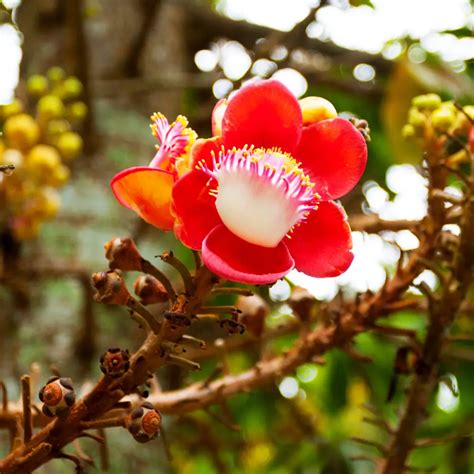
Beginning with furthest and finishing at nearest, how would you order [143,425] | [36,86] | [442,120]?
[36,86]
[442,120]
[143,425]

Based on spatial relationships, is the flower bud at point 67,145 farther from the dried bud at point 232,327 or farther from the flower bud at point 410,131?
the dried bud at point 232,327

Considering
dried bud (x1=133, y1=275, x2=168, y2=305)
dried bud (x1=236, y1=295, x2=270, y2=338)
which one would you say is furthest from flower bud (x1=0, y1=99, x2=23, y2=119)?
dried bud (x1=133, y1=275, x2=168, y2=305)

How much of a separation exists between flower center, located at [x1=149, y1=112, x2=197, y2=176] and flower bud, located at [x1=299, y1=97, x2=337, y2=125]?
0.08m

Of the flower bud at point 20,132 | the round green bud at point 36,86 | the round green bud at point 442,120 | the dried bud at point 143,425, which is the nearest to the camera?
the dried bud at point 143,425

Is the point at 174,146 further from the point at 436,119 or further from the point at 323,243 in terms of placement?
the point at 436,119

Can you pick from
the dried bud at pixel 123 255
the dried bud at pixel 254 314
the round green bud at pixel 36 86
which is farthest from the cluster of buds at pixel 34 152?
the dried bud at pixel 123 255

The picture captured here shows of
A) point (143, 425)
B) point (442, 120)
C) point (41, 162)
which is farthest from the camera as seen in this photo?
point (41, 162)

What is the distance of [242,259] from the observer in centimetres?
50

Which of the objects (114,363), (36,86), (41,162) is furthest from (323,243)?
(36,86)

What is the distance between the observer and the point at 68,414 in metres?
0.48

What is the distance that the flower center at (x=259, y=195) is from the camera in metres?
0.50

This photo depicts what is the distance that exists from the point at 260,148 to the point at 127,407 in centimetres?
20

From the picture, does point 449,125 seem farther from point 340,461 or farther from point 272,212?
point 340,461

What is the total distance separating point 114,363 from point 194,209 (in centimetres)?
12
